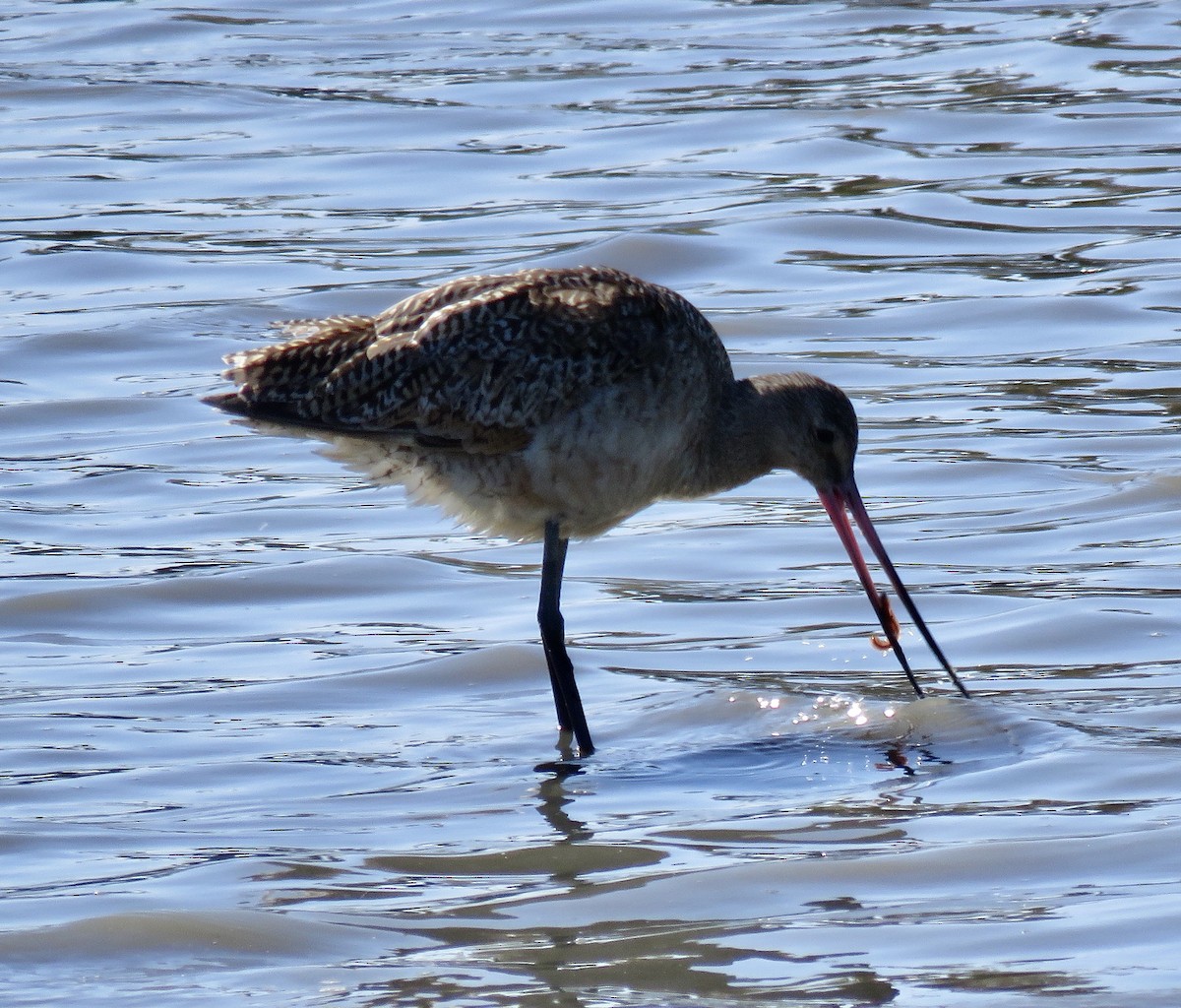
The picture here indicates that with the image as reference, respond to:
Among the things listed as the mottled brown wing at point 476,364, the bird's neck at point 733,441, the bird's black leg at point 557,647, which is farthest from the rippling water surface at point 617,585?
the mottled brown wing at point 476,364

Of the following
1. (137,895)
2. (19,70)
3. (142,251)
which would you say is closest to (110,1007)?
(137,895)

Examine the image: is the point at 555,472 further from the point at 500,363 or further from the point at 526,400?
the point at 500,363

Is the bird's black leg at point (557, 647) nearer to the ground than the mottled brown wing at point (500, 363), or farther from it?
nearer to the ground

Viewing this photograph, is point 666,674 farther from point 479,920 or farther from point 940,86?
point 940,86

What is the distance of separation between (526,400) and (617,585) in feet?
4.48

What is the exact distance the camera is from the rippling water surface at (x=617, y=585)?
4.64m

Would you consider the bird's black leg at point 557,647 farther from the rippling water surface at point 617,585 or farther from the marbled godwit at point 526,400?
the rippling water surface at point 617,585

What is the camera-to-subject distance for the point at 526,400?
6359 mm

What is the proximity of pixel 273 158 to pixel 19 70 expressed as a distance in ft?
10.8

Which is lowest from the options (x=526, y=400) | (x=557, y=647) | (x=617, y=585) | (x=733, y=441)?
(x=617, y=585)

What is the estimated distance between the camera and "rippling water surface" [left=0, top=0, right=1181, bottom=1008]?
4645mm

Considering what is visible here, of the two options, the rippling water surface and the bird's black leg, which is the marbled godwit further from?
the rippling water surface

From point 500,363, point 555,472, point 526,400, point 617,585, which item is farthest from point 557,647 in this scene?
point 617,585

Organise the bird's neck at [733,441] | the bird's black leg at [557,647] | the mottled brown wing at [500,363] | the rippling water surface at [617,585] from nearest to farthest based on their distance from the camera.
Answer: the rippling water surface at [617,585] → the bird's black leg at [557,647] → the mottled brown wing at [500,363] → the bird's neck at [733,441]
